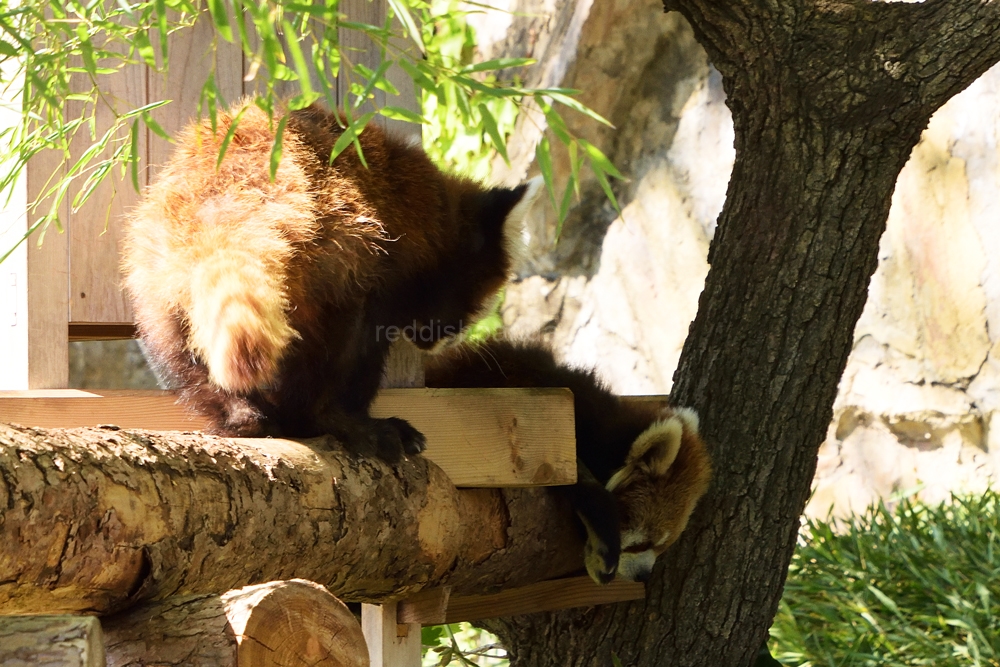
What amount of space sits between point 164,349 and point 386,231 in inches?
21.2

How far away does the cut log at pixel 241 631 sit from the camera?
134cm

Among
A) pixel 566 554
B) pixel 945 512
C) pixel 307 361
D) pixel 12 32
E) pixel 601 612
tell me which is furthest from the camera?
pixel 945 512

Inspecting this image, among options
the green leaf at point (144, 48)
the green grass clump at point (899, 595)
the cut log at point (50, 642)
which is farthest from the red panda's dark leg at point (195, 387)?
the green grass clump at point (899, 595)

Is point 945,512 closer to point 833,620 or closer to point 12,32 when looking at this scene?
point 833,620

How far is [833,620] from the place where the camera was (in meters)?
3.38

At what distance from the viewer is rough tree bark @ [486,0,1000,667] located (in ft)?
7.79

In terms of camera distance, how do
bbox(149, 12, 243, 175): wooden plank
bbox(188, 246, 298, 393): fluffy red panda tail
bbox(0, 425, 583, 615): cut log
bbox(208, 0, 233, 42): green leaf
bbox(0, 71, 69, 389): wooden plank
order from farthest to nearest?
1. bbox(149, 12, 243, 175): wooden plank
2. bbox(0, 71, 69, 389): wooden plank
3. bbox(188, 246, 298, 393): fluffy red panda tail
4. bbox(0, 425, 583, 615): cut log
5. bbox(208, 0, 233, 42): green leaf

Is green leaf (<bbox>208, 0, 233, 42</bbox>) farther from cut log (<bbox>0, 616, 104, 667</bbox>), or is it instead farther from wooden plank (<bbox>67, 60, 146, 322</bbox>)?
wooden plank (<bbox>67, 60, 146, 322</bbox>)

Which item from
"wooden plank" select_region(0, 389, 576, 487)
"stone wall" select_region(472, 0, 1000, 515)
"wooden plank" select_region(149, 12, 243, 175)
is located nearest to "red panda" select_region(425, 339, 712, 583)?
"wooden plank" select_region(0, 389, 576, 487)

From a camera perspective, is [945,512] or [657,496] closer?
[657,496]

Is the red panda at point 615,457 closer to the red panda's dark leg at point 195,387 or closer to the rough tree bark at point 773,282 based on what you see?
the rough tree bark at point 773,282

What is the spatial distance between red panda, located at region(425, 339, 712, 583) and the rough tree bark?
145 millimetres

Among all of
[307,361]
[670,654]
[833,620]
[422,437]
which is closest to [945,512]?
[833,620]

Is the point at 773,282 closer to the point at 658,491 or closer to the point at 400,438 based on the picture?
the point at 658,491
